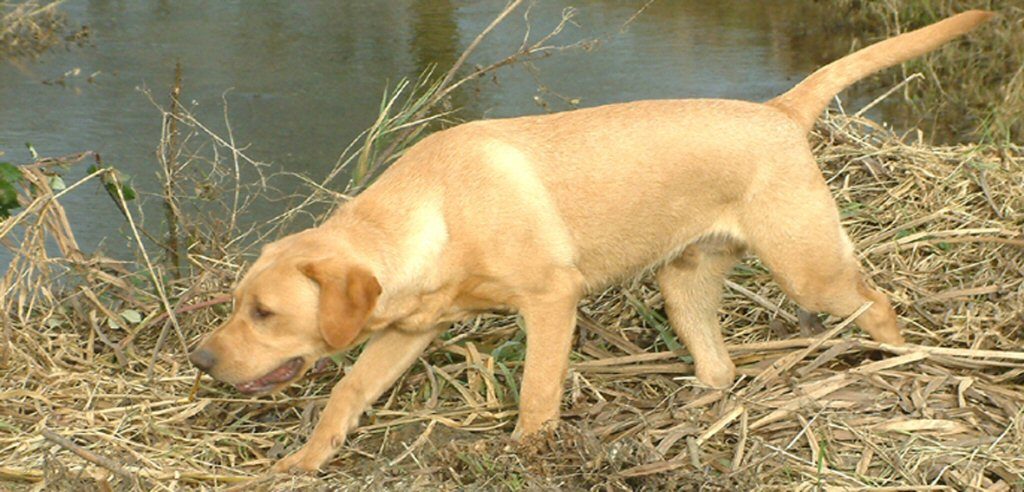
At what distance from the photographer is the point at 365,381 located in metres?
4.63

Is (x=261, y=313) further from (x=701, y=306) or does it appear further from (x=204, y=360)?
(x=701, y=306)

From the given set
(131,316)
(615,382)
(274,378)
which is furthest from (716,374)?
(131,316)

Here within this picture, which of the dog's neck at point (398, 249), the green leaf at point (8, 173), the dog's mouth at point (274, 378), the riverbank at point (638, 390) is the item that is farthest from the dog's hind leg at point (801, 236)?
the green leaf at point (8, 173)

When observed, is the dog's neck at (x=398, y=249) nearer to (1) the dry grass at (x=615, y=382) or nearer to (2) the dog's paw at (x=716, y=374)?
(1) the dry grass at (x=615, y=382)

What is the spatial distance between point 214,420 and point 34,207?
117 cm

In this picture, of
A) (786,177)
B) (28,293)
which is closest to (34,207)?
(28,293)

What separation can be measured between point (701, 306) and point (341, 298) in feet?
5.24

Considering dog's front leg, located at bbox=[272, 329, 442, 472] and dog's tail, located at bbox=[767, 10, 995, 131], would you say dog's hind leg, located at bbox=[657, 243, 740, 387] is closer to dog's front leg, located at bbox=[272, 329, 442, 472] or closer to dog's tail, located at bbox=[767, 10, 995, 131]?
dog's tail, located at bbox=[767, 10, 995, 131]

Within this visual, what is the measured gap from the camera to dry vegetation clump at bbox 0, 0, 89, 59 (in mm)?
10133

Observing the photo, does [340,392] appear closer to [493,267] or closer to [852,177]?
[493,267]

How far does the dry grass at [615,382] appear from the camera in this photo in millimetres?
4281

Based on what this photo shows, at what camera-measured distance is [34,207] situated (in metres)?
5.34

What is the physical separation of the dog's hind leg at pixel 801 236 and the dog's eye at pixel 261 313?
64.6 inches

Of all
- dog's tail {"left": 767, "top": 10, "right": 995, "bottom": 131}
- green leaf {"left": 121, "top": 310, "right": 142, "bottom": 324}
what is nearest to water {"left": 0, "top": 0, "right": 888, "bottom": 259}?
green leaf {"left": 121, "top": 310, "right": 142, "bottom": 324}
